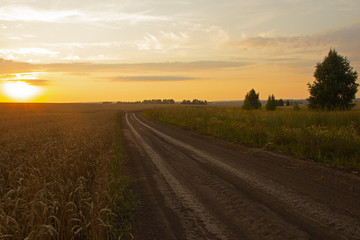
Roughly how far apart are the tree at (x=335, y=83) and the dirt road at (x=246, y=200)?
2306cm

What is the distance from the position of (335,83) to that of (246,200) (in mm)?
27767

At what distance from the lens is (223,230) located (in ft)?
12.2

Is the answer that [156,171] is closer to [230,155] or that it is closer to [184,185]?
[184,185]

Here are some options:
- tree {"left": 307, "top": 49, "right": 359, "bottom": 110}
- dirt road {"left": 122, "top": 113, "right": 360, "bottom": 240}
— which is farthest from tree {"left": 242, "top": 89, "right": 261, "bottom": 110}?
dirt road {"left": 122, "top": 113, "right": 360, "bottom": 240}

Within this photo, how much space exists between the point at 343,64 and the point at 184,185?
97.0ft

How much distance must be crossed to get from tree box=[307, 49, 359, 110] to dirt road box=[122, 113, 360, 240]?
23.1 meters

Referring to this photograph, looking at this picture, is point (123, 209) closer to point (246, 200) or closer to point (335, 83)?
point (246, 200)

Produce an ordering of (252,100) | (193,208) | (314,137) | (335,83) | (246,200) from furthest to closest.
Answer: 1. (252,100)
2. (335,83)
3. (314,137)
4. (246,200)
5. (193,208)

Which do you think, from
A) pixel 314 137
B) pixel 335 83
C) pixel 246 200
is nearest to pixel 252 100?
pixel 335 83

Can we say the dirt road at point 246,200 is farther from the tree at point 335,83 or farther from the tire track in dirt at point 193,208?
the tree at point 335,83

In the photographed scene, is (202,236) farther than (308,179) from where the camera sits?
No

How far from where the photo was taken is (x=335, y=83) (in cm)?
2653

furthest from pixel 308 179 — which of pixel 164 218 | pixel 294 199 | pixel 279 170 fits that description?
pixel 164 218

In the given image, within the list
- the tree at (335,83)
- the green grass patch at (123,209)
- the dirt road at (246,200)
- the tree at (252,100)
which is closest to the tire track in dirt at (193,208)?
the dirt road at (246,200)
